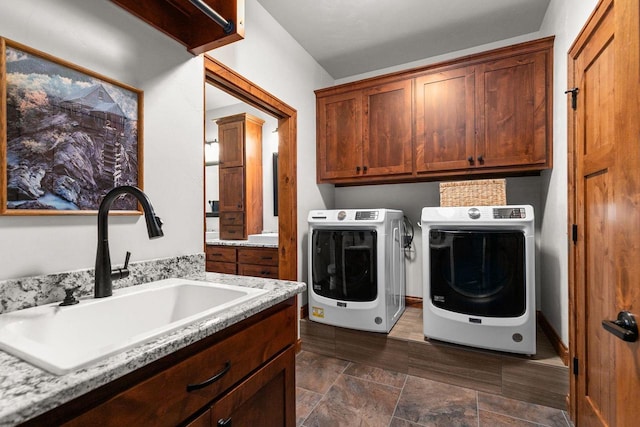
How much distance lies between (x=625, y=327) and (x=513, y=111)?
1821 mm

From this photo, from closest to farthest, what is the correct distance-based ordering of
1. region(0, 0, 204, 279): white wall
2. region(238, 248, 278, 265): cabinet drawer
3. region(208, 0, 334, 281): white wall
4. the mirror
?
region(0, 0, 204, 279): white wall → region(208, 0, 334, 281): white wall → region(238, 248, 278, 265): cabinet drawer → the mirror

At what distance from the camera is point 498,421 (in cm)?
170

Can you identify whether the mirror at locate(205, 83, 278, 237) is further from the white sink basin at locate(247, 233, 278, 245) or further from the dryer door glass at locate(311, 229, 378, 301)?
the dryer door glass at locate(311, 229, 378, 301)

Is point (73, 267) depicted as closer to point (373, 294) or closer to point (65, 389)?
point (65, 389)

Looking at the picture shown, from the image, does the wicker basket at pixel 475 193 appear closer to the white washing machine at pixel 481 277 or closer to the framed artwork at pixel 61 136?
the white washing machine at pixel 481 277

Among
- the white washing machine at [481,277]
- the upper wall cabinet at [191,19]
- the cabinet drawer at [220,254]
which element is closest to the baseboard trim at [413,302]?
the white washing machine at [481,277]

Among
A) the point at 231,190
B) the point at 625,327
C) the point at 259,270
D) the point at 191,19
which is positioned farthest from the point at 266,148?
the point at 625,327

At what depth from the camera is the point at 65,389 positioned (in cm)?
49

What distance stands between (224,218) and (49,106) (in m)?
2.69

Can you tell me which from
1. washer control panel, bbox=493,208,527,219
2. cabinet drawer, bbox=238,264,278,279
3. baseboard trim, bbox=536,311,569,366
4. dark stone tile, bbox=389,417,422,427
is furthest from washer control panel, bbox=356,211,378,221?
baseboard trim, bbox=536,311,569,366

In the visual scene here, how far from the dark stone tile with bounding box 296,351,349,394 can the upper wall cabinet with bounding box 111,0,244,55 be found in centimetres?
210

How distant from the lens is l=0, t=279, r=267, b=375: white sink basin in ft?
1.99

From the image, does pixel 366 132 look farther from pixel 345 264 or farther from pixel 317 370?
pixel 317 370

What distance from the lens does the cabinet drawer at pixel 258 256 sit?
2.91 meters
